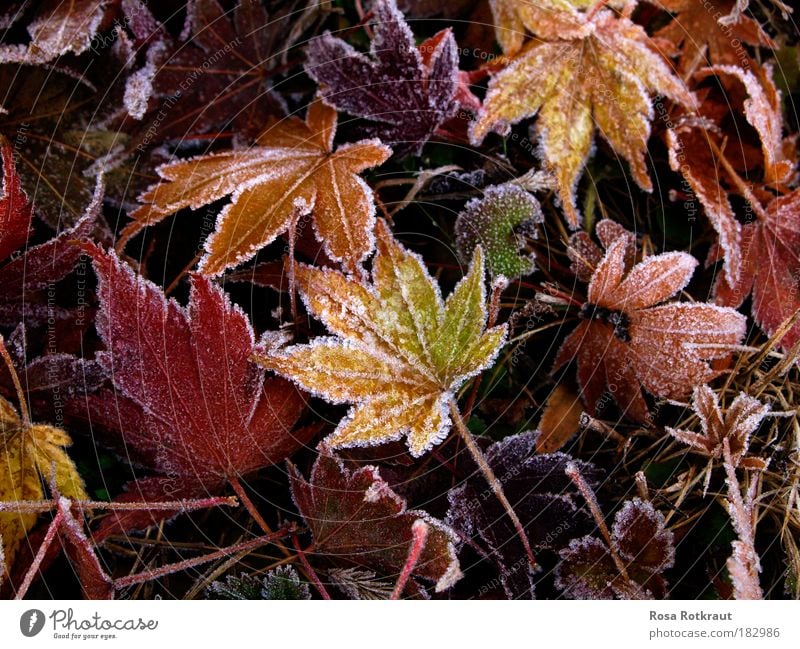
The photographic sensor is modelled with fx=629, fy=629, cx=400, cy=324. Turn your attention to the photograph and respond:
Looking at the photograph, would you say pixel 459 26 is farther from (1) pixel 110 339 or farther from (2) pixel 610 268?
(1) pixel 110 339

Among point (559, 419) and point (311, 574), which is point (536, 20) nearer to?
point (559, 419)

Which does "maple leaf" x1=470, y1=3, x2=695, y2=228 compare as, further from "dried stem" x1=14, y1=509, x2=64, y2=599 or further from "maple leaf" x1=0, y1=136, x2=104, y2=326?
"dried stem" x1=14, y1=509, x2=64, y2=599

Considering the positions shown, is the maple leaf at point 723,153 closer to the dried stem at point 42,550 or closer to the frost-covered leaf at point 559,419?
the frost-covered leaf at point 559,419

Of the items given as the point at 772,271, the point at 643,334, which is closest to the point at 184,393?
the point at 643,334

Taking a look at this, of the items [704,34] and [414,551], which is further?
[704,34]

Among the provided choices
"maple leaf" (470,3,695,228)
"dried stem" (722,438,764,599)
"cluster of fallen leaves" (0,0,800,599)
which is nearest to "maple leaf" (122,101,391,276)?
"cluster of fallen leaves" (0,0,800,599)

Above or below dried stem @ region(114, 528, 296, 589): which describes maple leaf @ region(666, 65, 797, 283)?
above

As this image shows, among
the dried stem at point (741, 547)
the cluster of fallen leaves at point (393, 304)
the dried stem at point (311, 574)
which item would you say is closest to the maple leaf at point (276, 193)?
the cluster of fallen leaves at point (393, 304)
